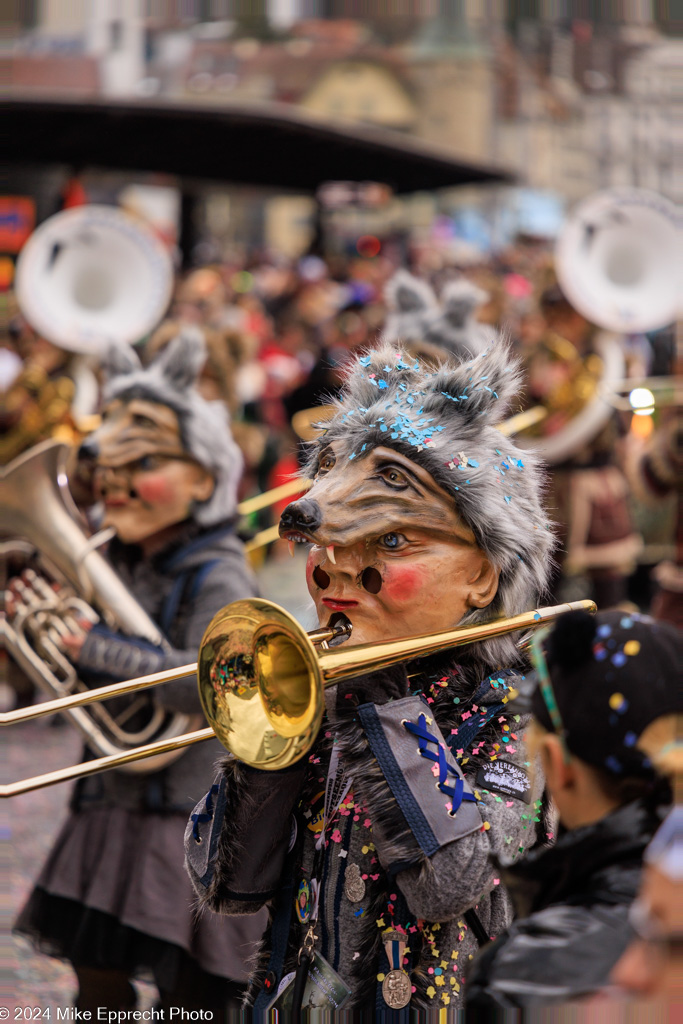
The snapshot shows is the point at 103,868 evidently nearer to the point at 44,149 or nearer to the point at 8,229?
the point at 8,229

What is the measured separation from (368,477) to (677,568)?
3.42m

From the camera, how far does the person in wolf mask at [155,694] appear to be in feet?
10.8

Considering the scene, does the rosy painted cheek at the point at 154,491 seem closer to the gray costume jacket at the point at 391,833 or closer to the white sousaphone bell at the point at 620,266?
the gray costume jacket at the point at 391,833

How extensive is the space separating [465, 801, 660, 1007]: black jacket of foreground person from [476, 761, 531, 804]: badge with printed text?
0.31m

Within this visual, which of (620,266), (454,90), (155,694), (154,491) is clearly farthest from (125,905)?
(454,90)

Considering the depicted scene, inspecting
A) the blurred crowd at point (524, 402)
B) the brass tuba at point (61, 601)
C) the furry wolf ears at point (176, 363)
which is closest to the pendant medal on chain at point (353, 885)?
the blurred crowd at point (524, 402)

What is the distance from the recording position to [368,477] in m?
2.05

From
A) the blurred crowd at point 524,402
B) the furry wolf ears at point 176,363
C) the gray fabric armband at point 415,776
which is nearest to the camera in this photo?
the gray fabric armband at point 415,776

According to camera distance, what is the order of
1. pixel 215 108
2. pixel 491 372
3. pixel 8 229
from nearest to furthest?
pixel 491 372 → pixel 8 229 → pixel 215 108

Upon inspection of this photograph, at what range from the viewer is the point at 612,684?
1.53 meters

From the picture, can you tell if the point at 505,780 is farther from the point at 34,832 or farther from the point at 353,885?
the point at 34,832

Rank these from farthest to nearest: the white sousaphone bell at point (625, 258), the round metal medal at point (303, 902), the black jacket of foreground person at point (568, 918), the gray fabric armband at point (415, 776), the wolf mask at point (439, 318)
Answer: the white sousaphone bell at point (625, 258) → the wolf mask at point (439, 318) → the round metal medal at point (303, 902) → the gray fabric armband at point (415, 776) → the black jacket of foreground person at point (568, 918)

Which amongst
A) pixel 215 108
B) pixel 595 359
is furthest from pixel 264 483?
pixel 215 108

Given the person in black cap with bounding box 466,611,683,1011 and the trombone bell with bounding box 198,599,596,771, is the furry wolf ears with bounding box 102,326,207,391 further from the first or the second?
the person in black cap with bounding box 466,611,683,1011
